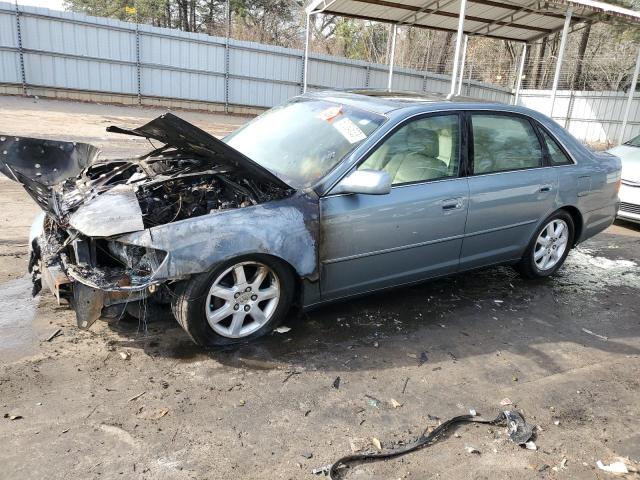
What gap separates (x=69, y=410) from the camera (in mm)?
2801

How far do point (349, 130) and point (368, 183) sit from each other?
2.10ft

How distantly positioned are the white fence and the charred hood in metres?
14.3

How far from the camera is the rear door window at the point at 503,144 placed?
4309 mm

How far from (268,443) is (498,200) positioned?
2.76 metres

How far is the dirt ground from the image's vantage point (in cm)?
257

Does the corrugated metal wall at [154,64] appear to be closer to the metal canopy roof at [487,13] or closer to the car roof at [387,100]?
the metal canopy roof at [487,13]

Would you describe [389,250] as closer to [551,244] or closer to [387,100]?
[387,100]

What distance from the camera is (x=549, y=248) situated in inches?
200

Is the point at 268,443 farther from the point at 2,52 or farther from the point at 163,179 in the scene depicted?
the point at 2,52

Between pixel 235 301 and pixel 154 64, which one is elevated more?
pixel 154 64

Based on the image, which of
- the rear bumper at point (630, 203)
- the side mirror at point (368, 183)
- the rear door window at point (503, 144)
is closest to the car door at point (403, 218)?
the side mirror at point (368, 183)

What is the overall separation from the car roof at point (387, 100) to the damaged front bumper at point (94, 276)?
6.63 ft

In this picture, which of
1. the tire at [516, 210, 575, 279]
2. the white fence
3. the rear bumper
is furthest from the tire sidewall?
the white fence

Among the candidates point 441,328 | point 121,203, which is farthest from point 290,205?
point 441,328
